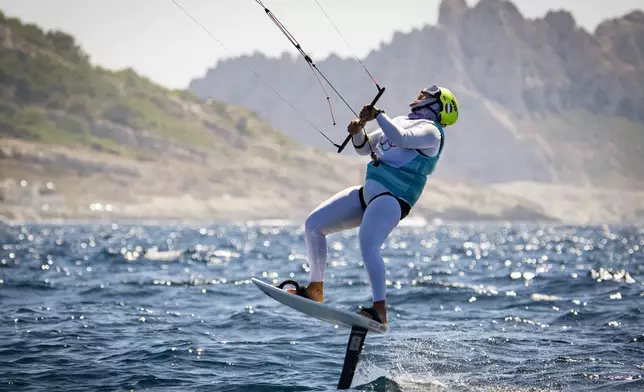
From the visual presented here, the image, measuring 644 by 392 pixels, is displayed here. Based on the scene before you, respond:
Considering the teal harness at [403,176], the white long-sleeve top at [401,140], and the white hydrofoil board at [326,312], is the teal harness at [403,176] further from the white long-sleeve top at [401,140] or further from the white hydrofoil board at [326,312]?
the white hydrofoil board at [326,312]

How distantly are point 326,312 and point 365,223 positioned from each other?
118 cm

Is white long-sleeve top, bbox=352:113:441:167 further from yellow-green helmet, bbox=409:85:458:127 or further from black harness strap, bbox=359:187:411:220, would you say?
black harness strap, bbox=359:187:411:220

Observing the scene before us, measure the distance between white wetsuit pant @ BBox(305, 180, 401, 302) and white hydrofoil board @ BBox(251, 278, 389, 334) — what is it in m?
0.41

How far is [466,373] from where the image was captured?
12078 mm

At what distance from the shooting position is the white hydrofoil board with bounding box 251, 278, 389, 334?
10.3m

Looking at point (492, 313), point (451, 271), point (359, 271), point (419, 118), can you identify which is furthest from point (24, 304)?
point (451, 271)

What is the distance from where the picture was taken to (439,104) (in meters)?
10.9

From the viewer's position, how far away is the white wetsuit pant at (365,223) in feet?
34.3

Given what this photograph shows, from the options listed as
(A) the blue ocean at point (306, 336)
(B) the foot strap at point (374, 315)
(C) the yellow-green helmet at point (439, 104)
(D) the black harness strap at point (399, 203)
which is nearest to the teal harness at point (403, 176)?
(D) the black harness strap at point (399, 203)

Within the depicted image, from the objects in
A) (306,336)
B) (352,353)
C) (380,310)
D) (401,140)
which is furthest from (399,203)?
(306,336)

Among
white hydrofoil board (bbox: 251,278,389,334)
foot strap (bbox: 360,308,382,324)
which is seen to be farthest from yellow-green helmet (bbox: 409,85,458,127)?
white hydrofoil board (bbox: 251,278,389,334)

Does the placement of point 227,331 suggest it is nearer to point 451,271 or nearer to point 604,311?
point 604,311

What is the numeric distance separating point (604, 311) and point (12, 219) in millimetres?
156553

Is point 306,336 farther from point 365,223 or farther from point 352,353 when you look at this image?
point 365,223
